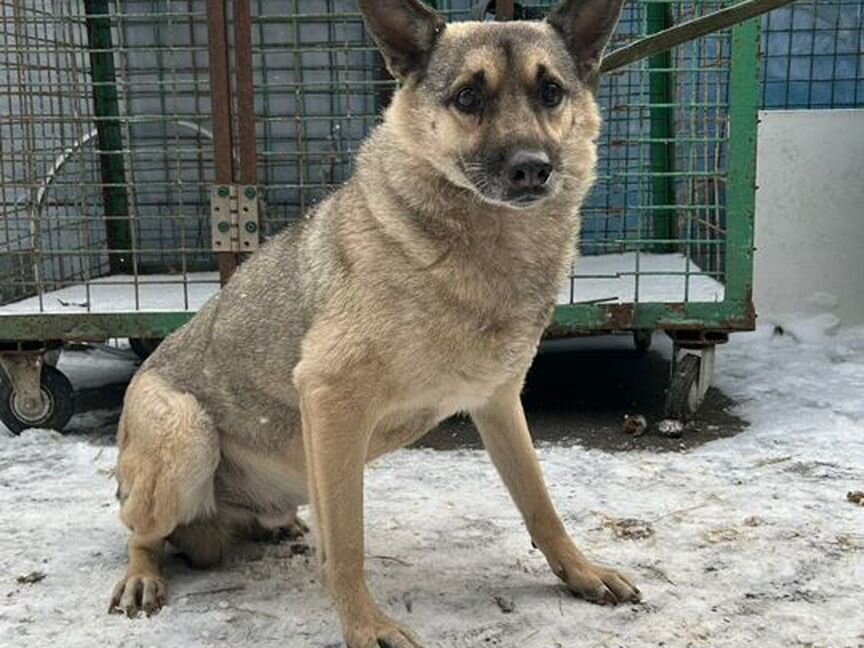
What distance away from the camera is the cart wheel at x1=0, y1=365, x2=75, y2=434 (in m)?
4.02

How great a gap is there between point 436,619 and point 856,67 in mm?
4846

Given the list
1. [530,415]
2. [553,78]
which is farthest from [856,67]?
[553,78]

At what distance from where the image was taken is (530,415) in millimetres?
4262

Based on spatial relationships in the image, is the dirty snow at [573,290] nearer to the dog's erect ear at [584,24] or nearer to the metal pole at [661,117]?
the metal pole at [661,117]

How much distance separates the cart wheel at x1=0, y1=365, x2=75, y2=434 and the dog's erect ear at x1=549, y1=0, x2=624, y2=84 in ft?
8.93

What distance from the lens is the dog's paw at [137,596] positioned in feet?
7.75

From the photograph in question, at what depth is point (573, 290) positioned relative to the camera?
4148 millimetres

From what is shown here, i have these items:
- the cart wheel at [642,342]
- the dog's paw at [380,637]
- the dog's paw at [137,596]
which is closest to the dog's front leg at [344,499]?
the dog's paw at [380,637]

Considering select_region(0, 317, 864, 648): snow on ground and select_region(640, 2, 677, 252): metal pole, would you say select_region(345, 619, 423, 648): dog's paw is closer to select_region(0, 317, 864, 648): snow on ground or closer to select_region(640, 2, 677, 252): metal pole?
select_region(0, 317, 864, 648): snow on ground

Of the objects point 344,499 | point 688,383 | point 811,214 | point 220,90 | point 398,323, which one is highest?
point 220,90

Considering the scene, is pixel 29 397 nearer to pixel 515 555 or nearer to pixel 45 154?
pixel 45 154

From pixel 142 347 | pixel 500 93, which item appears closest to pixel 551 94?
pixel 500 93

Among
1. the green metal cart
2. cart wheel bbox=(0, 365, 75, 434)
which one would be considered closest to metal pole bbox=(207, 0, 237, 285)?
the green metal cart

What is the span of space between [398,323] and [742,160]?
2.21 m
